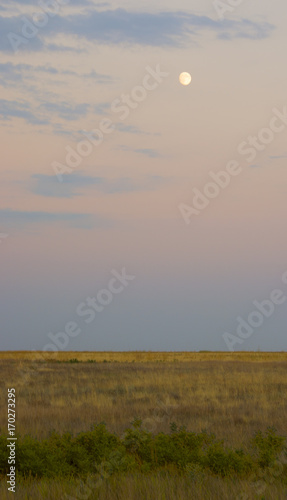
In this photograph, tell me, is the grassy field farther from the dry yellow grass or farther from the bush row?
the bush row

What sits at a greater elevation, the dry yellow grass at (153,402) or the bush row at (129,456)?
the dry yellow grass at (153,402)

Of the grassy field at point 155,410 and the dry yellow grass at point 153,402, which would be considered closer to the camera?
the grassy field at point 155,410

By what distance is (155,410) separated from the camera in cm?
1711

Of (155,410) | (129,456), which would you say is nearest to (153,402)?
(155,410)

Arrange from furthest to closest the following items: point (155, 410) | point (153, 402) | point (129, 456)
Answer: point (153, 402) < point (155, 410) < point (129, 456)

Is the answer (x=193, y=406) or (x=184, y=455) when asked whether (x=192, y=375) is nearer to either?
(x=193, y=406)

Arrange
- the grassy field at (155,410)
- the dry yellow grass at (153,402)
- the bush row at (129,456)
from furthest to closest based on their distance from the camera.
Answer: the dry yellow grass at (153,402) → the bush row at (129,456) → the grassy field at (155,410)

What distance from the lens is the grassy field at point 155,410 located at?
7.22 meters

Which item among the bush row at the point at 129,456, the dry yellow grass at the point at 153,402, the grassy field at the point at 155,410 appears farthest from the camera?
the dry yellow grass at the point at 153,402

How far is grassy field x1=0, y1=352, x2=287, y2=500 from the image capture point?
23.7 ft

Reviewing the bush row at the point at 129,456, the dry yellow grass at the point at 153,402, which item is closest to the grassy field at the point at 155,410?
the dry yellow grass at the point at 153,402

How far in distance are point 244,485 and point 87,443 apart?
3.00 metres

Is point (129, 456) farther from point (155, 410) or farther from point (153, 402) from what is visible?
point (153, 402)

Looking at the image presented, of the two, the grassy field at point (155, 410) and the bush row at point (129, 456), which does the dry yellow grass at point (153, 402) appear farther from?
the bush row at point (129, 456)
